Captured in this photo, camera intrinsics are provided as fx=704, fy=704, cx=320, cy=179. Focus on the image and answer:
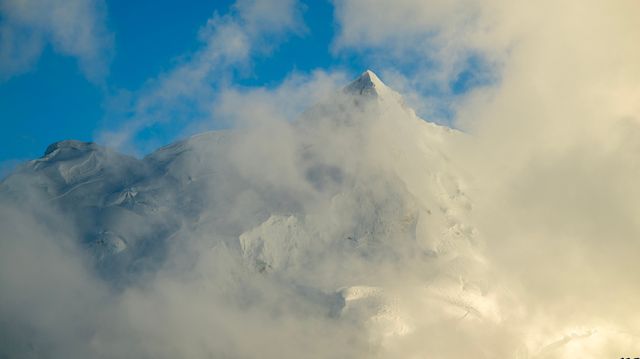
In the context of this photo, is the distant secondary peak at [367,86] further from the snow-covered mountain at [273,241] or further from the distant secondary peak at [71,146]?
the distant secondary peak at [71,146]

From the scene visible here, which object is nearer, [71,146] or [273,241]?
[273,241]

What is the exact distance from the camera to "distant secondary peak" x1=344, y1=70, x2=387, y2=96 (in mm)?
145875

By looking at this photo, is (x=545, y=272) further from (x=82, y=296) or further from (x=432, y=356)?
(x=82, y=296)

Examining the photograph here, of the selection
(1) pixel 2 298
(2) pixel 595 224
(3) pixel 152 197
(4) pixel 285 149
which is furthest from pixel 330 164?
(1) pixel 2 298

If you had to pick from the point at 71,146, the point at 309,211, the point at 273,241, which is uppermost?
the point at 71,146

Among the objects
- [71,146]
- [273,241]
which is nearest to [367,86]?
[273,241]

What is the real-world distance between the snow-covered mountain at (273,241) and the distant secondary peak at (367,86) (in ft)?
1.85

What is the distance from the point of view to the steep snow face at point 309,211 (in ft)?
390

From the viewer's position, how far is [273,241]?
124875mm

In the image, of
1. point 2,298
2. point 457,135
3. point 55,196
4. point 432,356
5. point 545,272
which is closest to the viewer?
point 432,356

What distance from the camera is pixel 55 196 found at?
459ft

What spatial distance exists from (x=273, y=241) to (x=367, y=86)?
4152 centimetres

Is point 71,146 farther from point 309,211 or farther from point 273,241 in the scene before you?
point 309,211

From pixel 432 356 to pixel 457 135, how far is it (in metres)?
66.3
